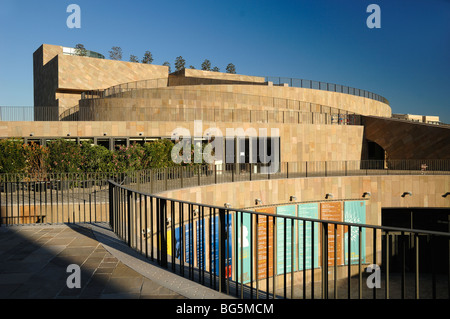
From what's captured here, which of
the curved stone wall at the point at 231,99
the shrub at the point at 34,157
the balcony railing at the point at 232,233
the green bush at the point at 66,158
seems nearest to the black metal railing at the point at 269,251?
the balcony railing at the point at 232,233

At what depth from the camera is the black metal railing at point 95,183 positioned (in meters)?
13.5

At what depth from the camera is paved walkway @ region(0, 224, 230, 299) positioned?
5195 mm

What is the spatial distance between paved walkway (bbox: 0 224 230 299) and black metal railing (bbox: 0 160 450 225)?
2509 mm

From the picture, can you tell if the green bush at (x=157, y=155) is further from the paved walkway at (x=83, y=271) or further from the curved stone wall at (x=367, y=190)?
the paved walkway at (x=83, y=271)

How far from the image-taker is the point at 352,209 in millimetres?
25281

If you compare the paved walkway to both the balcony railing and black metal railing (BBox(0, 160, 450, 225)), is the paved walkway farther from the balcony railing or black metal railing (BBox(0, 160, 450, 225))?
black metal railing (BBox(0, 160, 450, 225))

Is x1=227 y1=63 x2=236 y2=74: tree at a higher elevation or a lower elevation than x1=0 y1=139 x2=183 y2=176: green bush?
higher

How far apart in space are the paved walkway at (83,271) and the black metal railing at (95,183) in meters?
2.51

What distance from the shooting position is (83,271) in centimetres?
614

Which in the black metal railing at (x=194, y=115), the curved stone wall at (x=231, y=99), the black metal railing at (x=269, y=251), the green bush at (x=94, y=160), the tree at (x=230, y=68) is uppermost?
the tree at (x=230, y=68)

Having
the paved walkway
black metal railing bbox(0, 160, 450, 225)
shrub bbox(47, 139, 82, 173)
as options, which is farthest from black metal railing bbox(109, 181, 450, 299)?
shrub bbox(47, 139, 82, 173)

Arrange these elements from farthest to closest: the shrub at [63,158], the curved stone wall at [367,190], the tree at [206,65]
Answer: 1. the tree at [206,65]
2. the curved stone wall at [367,190]
3. the shrub at [63,158]
